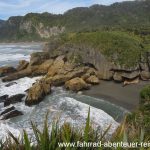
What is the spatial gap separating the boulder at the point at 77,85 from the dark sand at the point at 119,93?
0.85 meters

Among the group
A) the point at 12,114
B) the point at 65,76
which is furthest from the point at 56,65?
the point at 12,114

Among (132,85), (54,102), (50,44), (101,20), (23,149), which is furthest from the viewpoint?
(101,20)

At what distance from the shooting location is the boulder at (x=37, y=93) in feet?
110

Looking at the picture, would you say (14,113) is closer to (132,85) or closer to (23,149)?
(132,85)

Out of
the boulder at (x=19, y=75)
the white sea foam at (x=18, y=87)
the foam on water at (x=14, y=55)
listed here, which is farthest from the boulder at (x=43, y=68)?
the foam on water at (x=14, y=55)

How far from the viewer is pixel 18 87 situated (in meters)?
41.6

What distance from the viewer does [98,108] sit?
99.0ft

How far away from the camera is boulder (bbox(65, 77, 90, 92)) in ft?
123

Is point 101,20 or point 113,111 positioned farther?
point 101,20

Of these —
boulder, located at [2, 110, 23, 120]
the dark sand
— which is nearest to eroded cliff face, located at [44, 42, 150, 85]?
the dark sand

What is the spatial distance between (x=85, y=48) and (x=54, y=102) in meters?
17.6

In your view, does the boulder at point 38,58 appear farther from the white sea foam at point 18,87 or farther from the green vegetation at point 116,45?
the white sea foam at point 18,87

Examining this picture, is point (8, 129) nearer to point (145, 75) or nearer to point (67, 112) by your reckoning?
point (67, 112)

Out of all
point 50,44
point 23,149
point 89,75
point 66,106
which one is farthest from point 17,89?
point 23,149
